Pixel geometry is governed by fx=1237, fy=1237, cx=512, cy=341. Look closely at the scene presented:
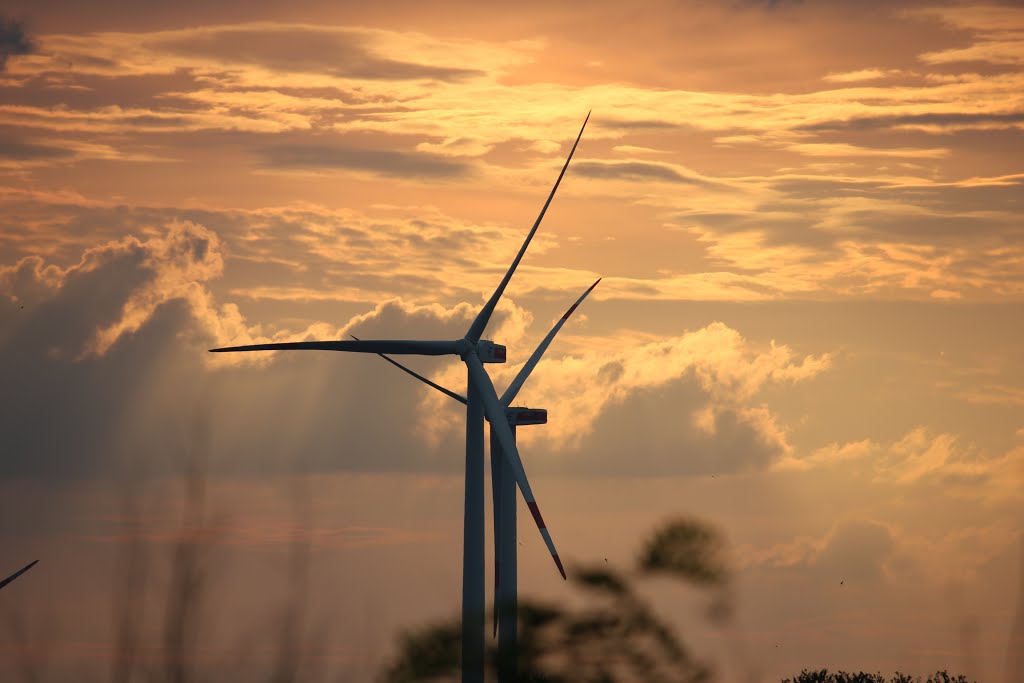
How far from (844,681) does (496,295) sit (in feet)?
205

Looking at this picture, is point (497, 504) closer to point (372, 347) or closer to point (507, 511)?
point (507, 511)

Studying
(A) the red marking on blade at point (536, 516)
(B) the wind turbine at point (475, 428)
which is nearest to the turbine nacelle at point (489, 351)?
(B) the wind turbine at point (475, 428)

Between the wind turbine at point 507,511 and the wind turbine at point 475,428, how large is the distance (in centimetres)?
402

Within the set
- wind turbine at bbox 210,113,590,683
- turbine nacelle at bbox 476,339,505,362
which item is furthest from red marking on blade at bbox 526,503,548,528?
turbine nacelle at bbox 476,339,505,362

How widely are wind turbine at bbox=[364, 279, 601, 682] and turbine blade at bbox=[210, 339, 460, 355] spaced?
2004 millimetres

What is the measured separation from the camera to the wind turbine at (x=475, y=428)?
3177 inches

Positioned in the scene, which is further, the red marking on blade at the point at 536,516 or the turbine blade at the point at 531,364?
the turbine blade at the point at 531,364

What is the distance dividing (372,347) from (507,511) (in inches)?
670

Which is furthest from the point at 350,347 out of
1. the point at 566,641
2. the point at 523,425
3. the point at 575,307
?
the point at 566,641

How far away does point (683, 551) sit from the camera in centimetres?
13325

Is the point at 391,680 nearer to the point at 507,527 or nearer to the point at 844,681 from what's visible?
the point at 507,527

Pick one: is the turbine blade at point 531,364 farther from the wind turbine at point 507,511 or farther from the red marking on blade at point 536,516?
the red marking on blade at point 536,516

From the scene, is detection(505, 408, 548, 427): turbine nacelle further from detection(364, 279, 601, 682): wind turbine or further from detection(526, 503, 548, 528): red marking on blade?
detection(526, 503, 548, 528): red marking on blade

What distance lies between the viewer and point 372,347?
8662 centimetres
